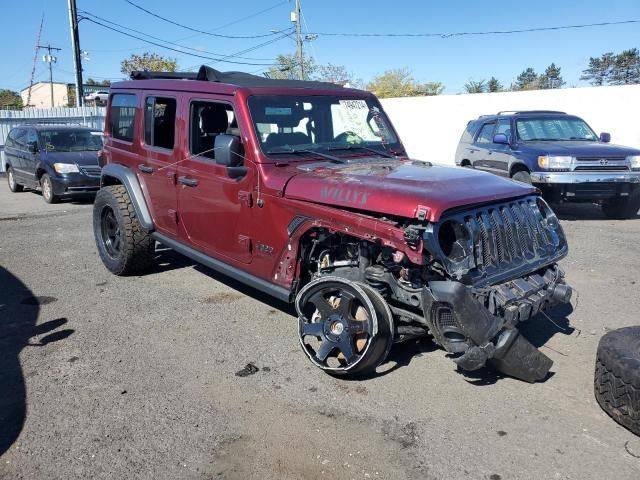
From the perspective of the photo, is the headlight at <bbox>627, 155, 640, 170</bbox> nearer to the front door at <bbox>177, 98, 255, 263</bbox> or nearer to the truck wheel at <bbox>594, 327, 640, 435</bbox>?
the truck wheel at <bbox>594, 327, 640, 435</bbox>

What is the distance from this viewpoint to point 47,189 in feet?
38.6

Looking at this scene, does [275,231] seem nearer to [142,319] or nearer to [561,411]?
[142,319]

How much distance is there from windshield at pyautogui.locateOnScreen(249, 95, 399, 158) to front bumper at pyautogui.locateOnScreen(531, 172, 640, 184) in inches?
185

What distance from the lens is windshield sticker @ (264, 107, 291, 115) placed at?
180 inches

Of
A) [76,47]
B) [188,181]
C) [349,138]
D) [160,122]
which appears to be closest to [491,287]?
[349,138]

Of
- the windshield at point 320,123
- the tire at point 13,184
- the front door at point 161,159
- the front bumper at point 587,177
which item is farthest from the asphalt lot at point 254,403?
the tire at point 13,184

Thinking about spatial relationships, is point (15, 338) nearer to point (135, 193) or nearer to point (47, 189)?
point (135, 193)

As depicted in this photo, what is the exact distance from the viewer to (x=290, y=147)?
4.56 m

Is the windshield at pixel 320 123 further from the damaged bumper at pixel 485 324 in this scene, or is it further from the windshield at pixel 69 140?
the windshield at pixel 69 140

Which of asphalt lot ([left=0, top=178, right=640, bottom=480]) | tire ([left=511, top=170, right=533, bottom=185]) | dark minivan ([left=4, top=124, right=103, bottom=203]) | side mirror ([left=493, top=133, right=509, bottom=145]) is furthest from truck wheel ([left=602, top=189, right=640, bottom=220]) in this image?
dark minivan ([left=4, top=124, right=103, bottom=203])

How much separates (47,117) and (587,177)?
17.5 meters

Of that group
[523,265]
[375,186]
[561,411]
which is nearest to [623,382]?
[561,411]

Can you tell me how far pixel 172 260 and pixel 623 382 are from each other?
17.4 ft

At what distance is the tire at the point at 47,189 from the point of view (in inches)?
457
